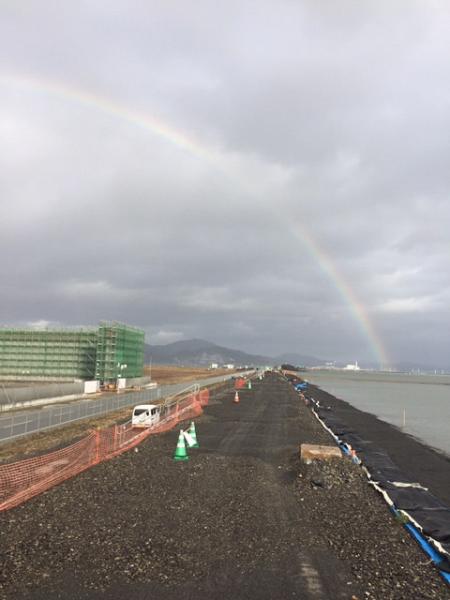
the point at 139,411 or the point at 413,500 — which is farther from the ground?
the point at 139,411

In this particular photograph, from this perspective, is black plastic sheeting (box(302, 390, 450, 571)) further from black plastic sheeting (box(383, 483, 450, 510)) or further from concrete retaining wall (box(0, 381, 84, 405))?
concrete retaining wall (box(0, 381, 84, 405))

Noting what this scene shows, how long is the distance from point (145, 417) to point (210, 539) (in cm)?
2224

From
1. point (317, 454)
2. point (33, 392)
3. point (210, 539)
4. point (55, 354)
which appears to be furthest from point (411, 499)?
point (55, 354)

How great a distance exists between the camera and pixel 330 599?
8.78m

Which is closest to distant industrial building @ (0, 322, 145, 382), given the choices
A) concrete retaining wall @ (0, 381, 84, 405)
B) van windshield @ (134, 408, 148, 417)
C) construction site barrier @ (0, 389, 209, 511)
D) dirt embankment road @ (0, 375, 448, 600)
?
concrete retaining wall @ (0, 381, 84, 405)

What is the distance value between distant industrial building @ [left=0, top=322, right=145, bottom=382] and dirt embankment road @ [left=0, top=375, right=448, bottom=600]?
3429 inches

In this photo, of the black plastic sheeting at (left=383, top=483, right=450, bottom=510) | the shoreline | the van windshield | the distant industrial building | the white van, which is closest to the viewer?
the black plastic sheeting at (left=383, top=483, right=450, bottom=510)

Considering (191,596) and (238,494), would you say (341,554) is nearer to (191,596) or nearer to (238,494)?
(191,596)

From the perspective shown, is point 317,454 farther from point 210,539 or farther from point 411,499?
point 210,539

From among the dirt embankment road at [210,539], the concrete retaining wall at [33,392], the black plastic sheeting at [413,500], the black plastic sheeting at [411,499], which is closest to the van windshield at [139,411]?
the dirt embankment road at [210,539]

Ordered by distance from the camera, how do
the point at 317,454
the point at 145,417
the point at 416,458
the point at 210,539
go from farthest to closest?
the point at 145,417, the point at 416,458, the point at 317,454, the point at 210,539

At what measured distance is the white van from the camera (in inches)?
1297

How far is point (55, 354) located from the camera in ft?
370

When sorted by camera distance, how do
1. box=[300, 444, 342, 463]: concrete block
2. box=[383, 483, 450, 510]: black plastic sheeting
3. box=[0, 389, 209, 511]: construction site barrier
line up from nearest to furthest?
box=[383, 483, 450, 510]: black plastic sheeting < box=[0, 389, 209, 511]: construction site barrier < box=[300, 444, 342, 463]: concrete block
